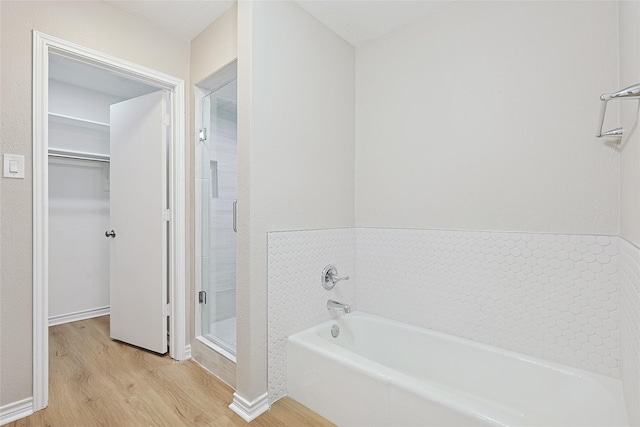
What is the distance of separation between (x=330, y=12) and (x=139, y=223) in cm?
209

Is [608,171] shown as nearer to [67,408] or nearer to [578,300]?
[578,300]

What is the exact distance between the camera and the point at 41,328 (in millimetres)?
1625

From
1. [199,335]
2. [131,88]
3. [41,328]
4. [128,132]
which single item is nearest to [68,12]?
[128,132]

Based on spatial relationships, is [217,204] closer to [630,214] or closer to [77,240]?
[77,240]

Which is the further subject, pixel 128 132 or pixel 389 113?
pixel 128 132

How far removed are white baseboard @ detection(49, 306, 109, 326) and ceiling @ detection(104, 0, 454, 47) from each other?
2.87 metres

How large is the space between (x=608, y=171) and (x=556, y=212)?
0.27 m

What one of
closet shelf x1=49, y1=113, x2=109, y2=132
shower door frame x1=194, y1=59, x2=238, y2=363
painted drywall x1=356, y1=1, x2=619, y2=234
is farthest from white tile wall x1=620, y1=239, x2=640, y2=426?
closet shelf x1=49, y1=113, x2=109, y2=132

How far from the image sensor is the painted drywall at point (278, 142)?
5.56 ft

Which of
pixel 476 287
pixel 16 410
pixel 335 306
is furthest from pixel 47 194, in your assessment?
pixel 476 287

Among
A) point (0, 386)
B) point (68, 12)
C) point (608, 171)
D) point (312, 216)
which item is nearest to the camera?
point (608, 171)

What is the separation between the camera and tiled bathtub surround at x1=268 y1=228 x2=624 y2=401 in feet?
4.66

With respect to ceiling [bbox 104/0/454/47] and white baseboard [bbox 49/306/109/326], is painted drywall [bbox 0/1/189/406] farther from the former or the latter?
white baseboard [bbox 49/306/109/326]

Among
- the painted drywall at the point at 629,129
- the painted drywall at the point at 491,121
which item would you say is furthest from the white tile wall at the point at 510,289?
the painted drywall at the point at 629,129
